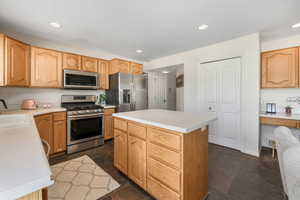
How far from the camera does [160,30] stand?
2490 mm

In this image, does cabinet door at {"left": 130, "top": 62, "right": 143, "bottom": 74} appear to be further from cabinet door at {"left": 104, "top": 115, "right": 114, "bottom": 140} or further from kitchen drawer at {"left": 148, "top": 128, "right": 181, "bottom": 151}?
kitchen drawer at {"left": 148, "top": 128, "right": 181, "bottom": 151}

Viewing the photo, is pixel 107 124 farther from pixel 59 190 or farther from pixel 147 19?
pixel 147 19

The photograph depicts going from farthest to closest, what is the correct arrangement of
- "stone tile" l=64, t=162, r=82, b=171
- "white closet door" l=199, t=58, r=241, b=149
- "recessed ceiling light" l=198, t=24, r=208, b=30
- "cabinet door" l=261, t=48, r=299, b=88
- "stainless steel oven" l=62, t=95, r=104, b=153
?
"white closet door" l=199, t=58, r=241, b=149 < "stainless steel oven" l=62, t=95, r=104, b=153 < "cabinet door" l=261, t=48, r=299, b=88 < "recessed ceiling light" l=198, t=24, r=208, b=30 < "stone tile" l=64, t=162, r=82, b=171

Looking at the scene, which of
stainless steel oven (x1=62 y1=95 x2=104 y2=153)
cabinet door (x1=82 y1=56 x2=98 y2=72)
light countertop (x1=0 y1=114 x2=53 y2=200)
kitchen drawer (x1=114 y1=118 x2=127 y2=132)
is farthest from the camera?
cabinet door (x1=82 y1=56 x2=98 y2=72)

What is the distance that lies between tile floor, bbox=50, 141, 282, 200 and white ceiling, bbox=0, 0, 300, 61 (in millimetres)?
2502

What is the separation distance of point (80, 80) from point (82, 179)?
2.22 m

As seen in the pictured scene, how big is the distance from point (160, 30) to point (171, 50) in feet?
3.98

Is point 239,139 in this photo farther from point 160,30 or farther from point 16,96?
point 16,96

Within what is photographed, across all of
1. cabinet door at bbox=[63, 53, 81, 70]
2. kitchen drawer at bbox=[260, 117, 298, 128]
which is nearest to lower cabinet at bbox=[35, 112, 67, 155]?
cabinet door at bbox=[63, 53, 81, 70]

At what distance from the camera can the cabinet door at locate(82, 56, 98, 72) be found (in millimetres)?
3221

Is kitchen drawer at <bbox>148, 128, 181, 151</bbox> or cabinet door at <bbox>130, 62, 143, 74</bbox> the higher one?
cabinet door at <bbox>130, 62, 143, 74</bbox>

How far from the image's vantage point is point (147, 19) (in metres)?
2.11

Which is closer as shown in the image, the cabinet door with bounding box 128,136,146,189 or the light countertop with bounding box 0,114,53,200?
the light countertop with bounding box 0,114,53,200

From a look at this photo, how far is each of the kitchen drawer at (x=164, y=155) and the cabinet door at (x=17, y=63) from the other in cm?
258
